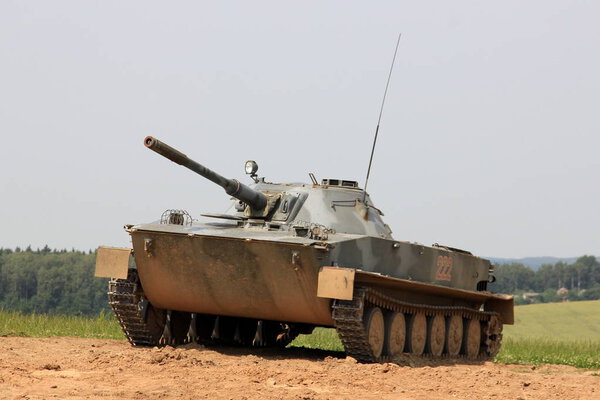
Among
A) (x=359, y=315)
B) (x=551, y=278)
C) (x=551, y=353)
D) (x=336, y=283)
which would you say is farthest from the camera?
(x=551, y=278)

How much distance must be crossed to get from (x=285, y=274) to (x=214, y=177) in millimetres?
1822

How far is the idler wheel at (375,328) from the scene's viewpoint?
49.7 ft

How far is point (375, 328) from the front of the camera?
15453mm

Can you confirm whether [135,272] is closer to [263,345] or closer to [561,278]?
[263,345]

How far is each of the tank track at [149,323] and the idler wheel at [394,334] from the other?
3.19 m

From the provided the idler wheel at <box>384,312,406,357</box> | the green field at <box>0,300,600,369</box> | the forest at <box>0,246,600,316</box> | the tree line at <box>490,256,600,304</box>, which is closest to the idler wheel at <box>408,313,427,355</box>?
the idler wheel at <box>384,312,406,357</box>

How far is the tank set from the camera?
14.6 meters

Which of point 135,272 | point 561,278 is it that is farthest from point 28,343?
point 561,278

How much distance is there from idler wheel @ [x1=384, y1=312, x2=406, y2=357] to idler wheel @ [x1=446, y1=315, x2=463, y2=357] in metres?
2.04

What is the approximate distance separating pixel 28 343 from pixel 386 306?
520 cm

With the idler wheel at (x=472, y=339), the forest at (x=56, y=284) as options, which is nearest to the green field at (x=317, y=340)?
the idler wheel at (x=472, y=339)

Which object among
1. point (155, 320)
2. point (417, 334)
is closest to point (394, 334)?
point (417, 334)

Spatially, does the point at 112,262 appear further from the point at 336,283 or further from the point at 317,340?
the point at 317,340

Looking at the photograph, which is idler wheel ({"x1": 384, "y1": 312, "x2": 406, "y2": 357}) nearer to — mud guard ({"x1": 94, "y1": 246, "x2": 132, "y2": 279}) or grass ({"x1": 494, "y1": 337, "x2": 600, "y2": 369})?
grass ({"x1": 494, "y1": 337, "x2": 600, "y2": 369})
